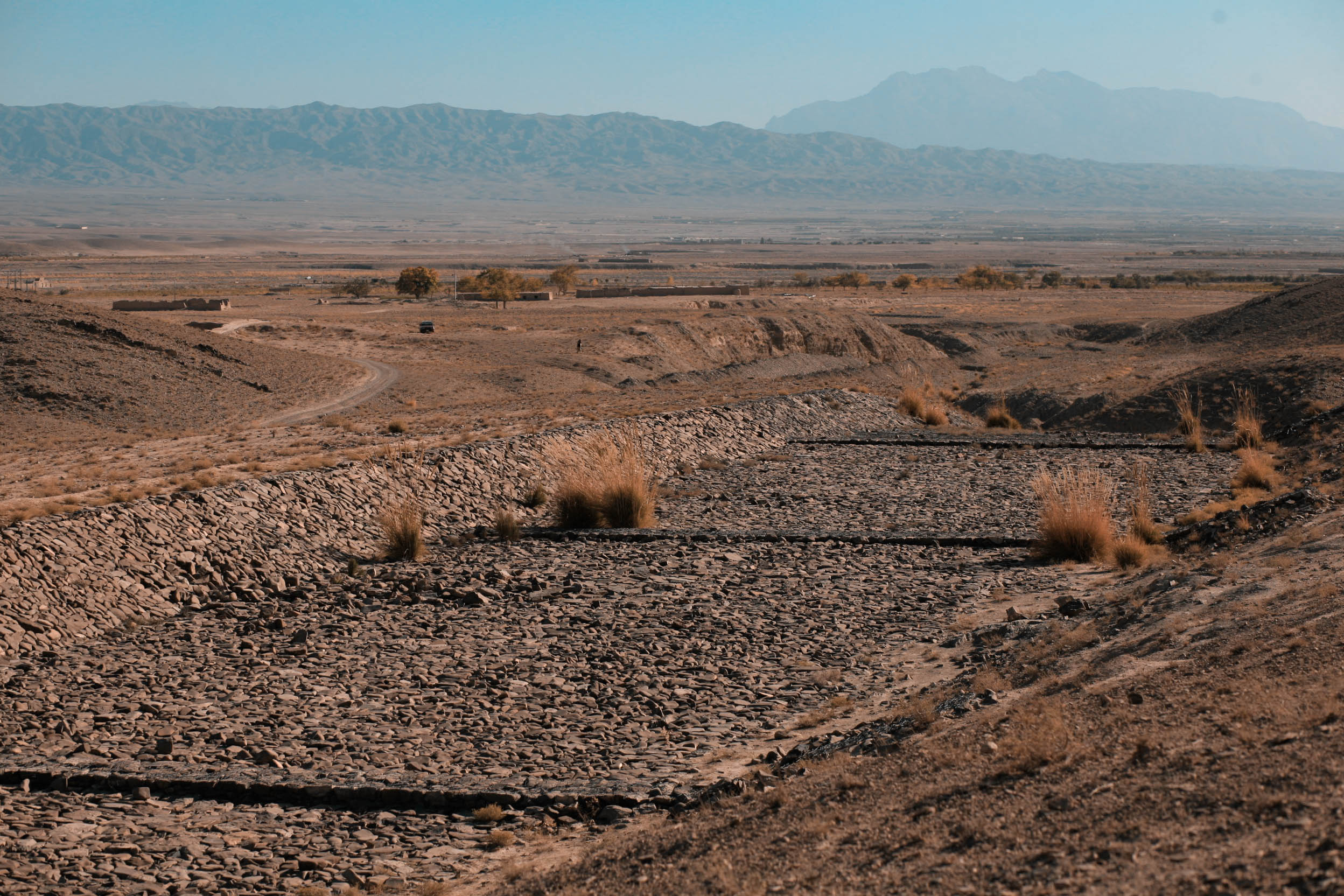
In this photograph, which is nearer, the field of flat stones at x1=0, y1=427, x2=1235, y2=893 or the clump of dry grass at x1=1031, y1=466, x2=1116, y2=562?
the field of flat stones at x1=0, y1=427, x2=1235, y2=893

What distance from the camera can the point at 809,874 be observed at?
23.2ft

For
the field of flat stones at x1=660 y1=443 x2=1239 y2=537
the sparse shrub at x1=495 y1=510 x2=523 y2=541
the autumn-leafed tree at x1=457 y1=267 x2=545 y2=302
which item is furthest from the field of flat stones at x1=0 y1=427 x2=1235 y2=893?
the autumn-leafed tree at x1=457 y1=267 x2=545 y2=302

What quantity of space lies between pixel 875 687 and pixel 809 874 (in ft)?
19.0

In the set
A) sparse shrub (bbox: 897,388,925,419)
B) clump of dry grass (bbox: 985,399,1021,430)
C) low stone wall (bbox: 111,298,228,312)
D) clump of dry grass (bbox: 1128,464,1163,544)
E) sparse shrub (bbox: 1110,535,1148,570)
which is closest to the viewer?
sparse shrub (bbox: 1110,535,1148,570)

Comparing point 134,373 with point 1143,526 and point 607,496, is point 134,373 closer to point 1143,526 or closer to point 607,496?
point 607,496

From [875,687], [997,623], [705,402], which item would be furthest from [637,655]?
[705,402]

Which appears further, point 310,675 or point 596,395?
point 596,395

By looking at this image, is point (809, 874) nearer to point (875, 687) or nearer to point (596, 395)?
point (875, 687)

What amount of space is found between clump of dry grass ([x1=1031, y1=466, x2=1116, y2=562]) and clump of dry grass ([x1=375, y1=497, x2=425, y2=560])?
31.9ft

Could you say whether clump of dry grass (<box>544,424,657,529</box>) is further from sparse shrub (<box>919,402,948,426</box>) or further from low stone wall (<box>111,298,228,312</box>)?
low stone wall (<box>111,298,228,312</box>)

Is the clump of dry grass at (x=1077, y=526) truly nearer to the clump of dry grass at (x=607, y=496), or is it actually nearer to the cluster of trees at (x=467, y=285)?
the clump of dry grass at (x=607, y=496)

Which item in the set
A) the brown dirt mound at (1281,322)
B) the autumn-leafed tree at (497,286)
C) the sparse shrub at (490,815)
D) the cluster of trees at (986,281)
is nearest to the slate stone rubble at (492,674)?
the sparse shrub at (490,815)

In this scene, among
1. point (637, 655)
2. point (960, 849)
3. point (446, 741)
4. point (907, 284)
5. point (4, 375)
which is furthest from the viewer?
point (907, 284)

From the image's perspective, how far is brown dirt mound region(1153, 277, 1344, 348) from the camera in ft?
151
